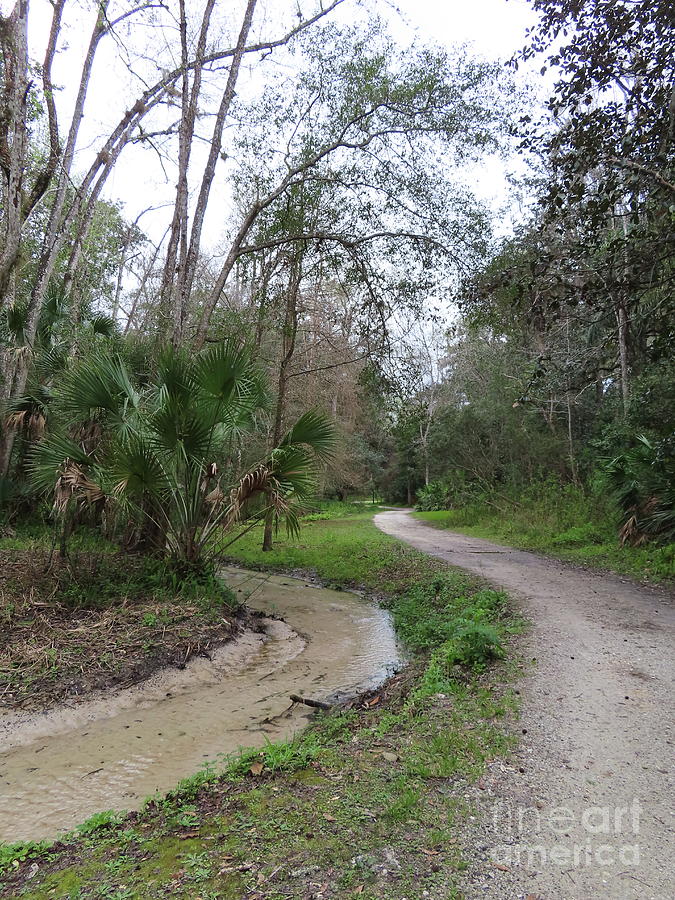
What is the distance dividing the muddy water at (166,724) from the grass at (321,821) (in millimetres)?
406

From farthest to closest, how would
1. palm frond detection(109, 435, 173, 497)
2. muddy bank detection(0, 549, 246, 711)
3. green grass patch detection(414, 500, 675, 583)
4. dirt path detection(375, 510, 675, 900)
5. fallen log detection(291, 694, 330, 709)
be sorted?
green grass patch detection(414, 500, 675, 583) < palm frond detection(109, 435, 173, 497) < muddy bank detection(0, 549, 246, 711) < fallen log detection(291, 694, 330, 709) < dirt path detection(375, 510, 675, 900)

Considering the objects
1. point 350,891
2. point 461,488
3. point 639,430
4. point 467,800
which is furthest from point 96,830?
point 461,488

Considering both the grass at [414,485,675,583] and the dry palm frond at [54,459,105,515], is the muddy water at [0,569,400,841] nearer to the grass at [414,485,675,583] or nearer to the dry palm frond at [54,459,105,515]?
the dry palm frond at [54,459,105,515]

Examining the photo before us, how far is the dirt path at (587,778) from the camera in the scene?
2.03m

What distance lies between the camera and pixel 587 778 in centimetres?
275

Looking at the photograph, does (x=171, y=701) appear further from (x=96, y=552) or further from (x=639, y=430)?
(x=639, y=430)

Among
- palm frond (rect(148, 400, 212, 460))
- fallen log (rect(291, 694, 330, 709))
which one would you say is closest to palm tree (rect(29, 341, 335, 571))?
palm frond (rect(148, 400, 212, 460))

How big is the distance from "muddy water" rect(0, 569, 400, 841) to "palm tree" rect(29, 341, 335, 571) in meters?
1.68

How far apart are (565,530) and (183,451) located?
11065mm

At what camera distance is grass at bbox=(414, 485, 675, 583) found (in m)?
9.27

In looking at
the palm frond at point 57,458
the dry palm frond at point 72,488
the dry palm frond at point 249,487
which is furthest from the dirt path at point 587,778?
the palm frond at point 57,458

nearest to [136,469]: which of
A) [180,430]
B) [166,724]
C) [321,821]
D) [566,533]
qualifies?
[180,430]

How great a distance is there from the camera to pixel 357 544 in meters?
14.0

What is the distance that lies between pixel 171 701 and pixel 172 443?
3089 millimetres
